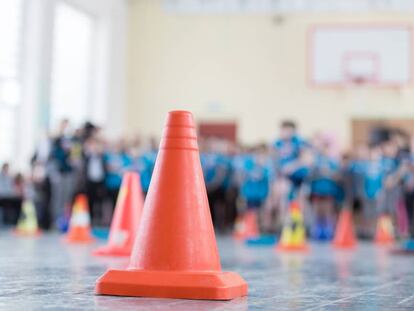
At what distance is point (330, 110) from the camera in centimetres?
2169

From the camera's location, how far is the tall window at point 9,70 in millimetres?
17969

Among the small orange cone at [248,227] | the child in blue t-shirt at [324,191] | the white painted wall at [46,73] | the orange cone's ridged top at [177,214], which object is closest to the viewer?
the orange cone's ridged top at [177,214]

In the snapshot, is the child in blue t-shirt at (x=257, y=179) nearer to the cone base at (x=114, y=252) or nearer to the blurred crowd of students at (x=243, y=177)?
the blurred crowd of students at (x=243, y=177)

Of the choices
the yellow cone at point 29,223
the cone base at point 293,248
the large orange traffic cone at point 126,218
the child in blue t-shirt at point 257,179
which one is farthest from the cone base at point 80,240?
the child in blue t-shirt at point 257,179

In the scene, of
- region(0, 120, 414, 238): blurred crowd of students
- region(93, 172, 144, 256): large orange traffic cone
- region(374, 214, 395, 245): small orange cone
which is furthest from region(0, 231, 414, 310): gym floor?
region(0, 120, 414, 238): blurred crowd of students

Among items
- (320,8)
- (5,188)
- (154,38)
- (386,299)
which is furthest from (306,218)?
(386,299)

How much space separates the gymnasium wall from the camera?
21672mm

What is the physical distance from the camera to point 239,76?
22484 millimetres

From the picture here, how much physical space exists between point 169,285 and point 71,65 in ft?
59.0

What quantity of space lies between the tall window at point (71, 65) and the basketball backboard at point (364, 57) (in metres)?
6.30

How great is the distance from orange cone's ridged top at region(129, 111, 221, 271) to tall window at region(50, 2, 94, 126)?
612 inches

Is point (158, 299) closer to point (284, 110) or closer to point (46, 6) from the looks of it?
point (46, 6)

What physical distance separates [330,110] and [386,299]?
58.7 feet

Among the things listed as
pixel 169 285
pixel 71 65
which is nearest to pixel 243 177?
pixel 71 65
